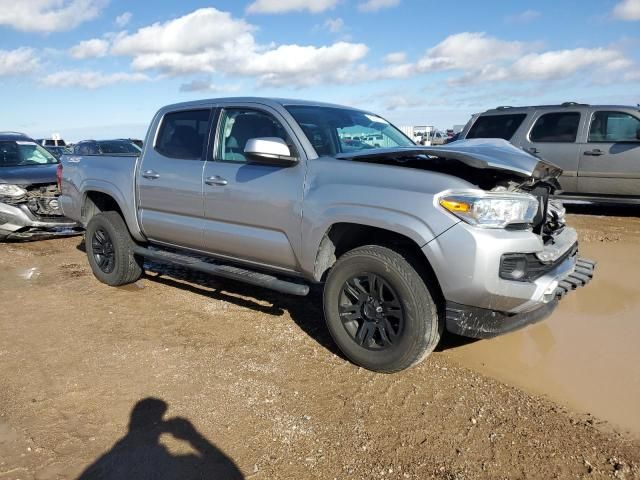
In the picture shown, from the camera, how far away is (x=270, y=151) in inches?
144

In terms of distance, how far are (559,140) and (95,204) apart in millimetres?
7476

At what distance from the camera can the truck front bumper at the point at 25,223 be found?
7.63m

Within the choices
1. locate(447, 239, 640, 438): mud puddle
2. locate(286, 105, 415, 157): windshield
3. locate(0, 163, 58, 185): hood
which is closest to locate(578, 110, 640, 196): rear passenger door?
locate(447, 239, 640, 438): mud puddle

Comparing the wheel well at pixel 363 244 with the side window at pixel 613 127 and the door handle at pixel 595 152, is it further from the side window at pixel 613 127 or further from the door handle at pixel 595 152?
the side window at pixel 613 127

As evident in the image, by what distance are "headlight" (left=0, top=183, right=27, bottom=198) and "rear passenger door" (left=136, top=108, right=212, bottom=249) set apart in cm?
376

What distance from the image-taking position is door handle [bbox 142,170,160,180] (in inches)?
191

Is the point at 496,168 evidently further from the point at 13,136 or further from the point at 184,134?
the point at 13,136

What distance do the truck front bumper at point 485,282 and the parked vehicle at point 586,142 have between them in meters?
5.75

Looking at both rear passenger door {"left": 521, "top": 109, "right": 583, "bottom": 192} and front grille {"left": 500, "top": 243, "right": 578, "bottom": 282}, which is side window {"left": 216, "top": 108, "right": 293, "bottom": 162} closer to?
front grille {"left": 500, "top": 243, "right": 578, "bottom": 282}

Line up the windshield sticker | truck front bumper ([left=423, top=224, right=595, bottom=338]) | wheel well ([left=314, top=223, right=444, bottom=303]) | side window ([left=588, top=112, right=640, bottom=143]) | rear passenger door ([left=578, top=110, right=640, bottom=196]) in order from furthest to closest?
side window ([left=588, top=112, right=640, bottom=143]) < rear passenger door ([left=578, top=110, right=640, bottom=196]) < the windshield sticker < wheel well ([left=314, top=223, right=444, bottom=303]) < truck front bumper ([left=423, top=224, right=595, bottom=338])

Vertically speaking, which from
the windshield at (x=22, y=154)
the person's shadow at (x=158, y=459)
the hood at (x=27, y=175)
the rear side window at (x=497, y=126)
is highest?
the rear side window at (x=497, y=126)

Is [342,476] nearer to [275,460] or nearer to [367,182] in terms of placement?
[275,460]

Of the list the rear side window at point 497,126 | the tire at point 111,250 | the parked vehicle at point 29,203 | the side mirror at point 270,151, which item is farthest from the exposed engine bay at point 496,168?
the rear side window at point 497,126

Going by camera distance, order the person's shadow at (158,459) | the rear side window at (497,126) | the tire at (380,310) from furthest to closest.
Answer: the rear side window at (497,126), the tire at (380,310), the person's shadow at (158,459)
